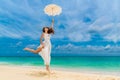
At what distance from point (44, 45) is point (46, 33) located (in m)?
0.26

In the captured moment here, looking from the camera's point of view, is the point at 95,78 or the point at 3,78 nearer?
the point at 3,78

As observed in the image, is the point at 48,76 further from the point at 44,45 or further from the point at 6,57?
the point at 6,57

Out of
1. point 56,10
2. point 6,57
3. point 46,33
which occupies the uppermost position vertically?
point 6,57

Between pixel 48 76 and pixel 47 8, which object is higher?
pixel 47 8

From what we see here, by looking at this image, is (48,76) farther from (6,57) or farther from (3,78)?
(6,57)

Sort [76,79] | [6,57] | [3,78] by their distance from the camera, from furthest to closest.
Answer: [6,57], [76,79], [3,78]

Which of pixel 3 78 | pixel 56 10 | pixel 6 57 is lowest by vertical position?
pixel 3 78

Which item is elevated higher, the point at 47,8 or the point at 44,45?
the point at 47,8

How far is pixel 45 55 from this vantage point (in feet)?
23.9

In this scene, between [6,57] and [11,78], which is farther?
[6,57]

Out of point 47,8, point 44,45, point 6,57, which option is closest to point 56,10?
point 47,8

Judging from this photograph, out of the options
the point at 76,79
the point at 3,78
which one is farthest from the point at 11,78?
the point at 76,79

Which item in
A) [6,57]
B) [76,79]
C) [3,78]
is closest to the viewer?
[3,78]

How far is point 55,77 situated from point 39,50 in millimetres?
684
